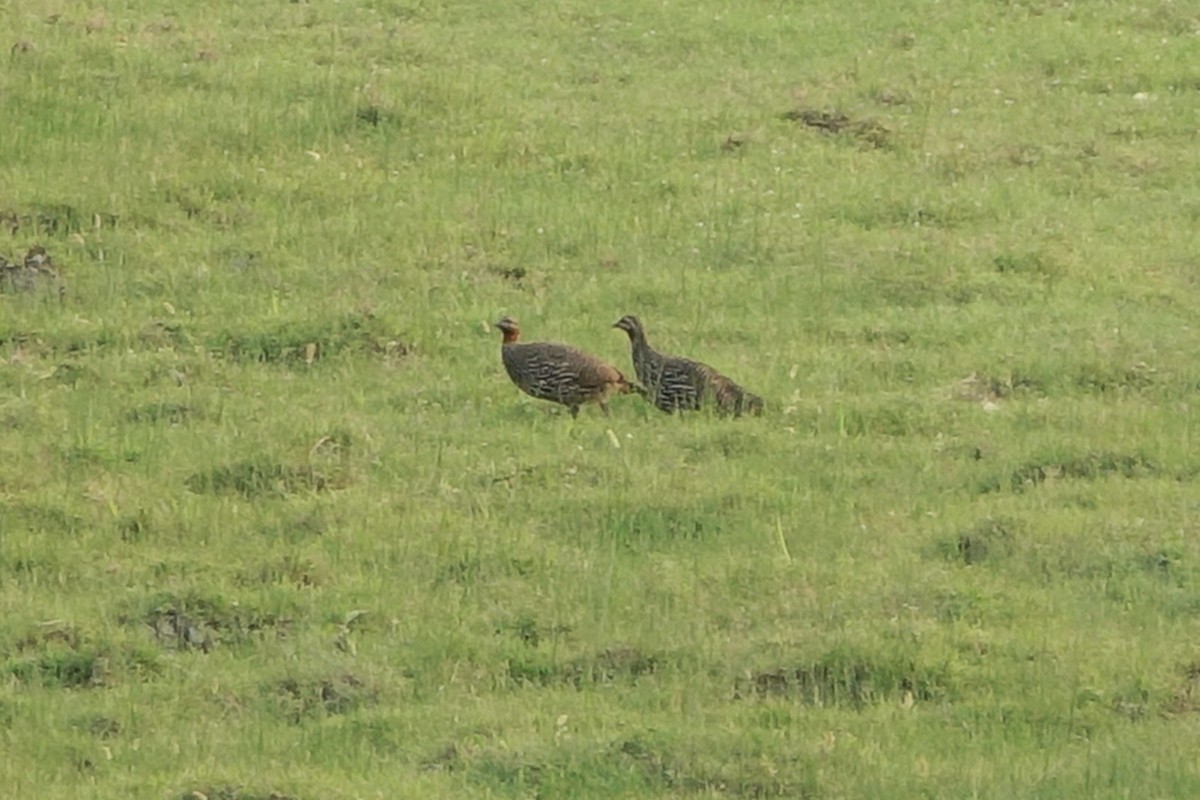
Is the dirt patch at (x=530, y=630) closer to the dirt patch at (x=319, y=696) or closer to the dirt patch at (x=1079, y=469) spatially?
the dirt patch at (x=319, y=696)

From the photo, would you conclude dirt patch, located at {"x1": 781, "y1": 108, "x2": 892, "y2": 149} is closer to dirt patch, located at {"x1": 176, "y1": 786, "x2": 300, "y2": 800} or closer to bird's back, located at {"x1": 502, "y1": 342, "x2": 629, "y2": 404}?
bird's back, located at {"x1": 502, "y1": 342, "x2": 629, "y2": 404}

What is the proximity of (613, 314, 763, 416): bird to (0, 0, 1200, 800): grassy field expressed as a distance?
0.13 m

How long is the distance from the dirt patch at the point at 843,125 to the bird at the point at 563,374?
4.75 metres

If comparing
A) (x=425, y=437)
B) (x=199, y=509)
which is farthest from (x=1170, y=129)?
(x=199, y=509)

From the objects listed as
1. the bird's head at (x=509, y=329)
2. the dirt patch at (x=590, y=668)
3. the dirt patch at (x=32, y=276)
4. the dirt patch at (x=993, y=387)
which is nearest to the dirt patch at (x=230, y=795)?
the dirt patch at (x=590, y=668)

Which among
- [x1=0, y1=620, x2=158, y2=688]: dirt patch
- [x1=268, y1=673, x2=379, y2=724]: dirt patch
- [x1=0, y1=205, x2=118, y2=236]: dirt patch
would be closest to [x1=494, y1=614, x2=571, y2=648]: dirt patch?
[x1=268, y1=673, x2=379, y2=724]: dirt patch

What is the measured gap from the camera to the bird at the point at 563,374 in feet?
37.3

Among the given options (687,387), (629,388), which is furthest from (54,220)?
(687,387)

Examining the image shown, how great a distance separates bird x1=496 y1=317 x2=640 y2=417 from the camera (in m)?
11.4

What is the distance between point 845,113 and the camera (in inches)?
→ 640

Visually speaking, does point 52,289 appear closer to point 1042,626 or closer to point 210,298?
point 210,298

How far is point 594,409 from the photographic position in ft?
38.4

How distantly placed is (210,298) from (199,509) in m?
3.17

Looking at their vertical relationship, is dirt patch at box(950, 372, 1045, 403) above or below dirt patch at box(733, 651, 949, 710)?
above
